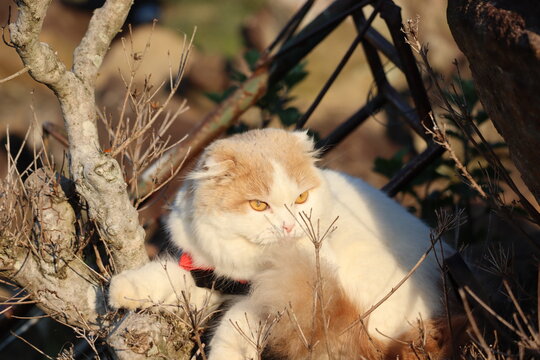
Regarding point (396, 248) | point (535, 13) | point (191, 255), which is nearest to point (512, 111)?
point (535, 13)

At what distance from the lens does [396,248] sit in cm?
270

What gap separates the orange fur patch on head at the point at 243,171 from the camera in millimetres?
2562

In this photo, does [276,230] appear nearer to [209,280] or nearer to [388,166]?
[209,280]

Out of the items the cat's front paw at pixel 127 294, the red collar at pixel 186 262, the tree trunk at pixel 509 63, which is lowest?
the cat's front paw at pixel 127 294

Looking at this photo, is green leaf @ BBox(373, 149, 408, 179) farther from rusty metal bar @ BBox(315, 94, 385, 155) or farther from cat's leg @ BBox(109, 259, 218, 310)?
cat's leg @ BBox(109, 259, 218, 310)

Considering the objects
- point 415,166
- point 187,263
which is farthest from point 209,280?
point 415,166

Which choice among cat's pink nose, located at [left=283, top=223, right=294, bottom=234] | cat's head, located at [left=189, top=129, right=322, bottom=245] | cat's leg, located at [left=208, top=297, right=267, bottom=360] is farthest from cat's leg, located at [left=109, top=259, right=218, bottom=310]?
cat's pink nose, located at [left=283, top=223, right=294, bottom=234]

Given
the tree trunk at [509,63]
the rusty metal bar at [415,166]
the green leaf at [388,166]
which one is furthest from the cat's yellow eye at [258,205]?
the green leaf at [388,166]

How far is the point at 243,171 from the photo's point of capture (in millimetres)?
2592

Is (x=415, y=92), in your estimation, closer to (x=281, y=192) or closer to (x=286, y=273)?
(x=281, y=192)

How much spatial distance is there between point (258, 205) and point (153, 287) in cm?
57

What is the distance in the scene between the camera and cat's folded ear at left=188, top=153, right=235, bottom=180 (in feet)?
8.43

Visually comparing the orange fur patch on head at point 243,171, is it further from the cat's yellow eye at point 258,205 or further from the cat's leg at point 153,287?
the cat's leg at point 153,287

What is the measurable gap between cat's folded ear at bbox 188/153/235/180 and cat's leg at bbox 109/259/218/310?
410 millimetres
